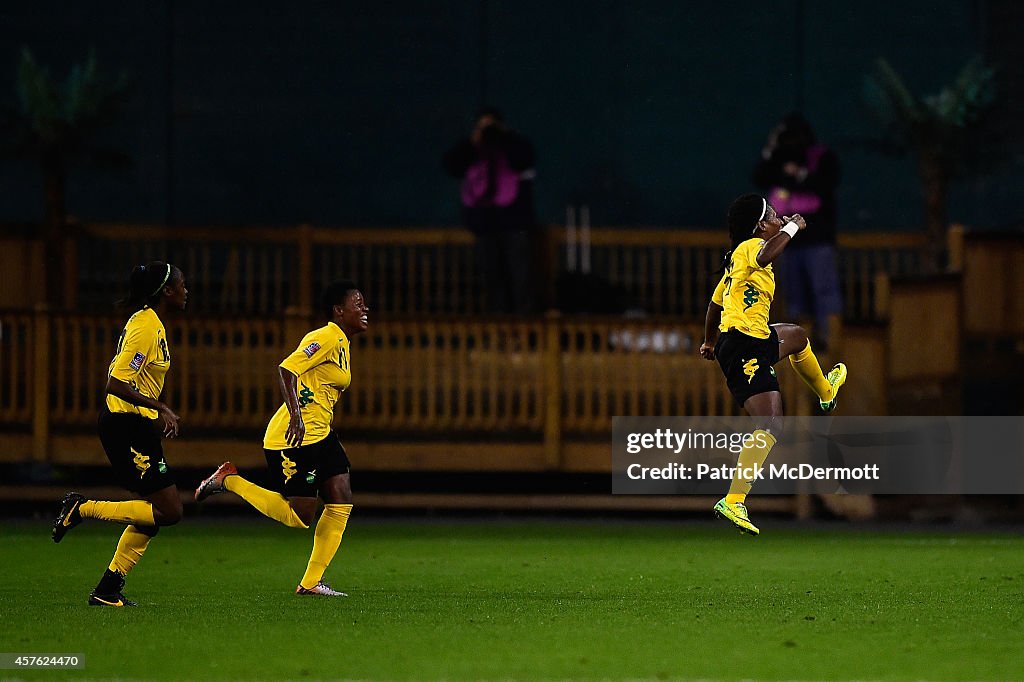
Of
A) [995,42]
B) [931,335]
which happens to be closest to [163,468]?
[931,335]

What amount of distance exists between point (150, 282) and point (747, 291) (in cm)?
331

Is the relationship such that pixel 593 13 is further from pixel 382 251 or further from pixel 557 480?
pixel 557 480

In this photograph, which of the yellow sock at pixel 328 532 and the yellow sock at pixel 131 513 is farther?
the yellow sock at pixel 328 532

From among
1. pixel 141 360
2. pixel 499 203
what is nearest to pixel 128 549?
pixel 141 360

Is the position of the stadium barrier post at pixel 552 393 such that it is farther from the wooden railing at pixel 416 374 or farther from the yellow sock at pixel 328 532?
the yellow sock at pixel 328 532

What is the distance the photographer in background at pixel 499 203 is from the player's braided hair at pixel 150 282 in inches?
318

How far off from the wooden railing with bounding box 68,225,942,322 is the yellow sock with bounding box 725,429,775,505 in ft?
25.3

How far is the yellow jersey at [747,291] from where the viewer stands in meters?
9.80

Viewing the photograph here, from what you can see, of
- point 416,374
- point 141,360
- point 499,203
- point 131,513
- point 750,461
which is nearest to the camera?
point 141,360

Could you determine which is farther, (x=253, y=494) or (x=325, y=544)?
(x=253, y=494)

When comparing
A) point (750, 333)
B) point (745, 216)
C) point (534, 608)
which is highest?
point (745, 216)

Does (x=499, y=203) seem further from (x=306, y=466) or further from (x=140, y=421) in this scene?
(x=140, y=421)

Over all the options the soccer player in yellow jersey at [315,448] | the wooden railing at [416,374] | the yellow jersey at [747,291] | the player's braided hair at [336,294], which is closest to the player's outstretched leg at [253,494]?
the soccer player in yellow jersey at [315,448]

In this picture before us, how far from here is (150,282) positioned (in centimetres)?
882
